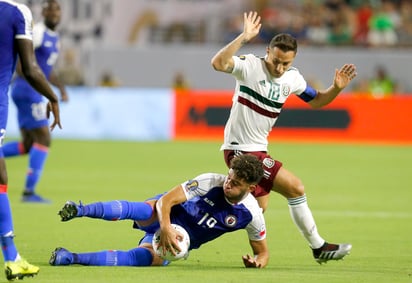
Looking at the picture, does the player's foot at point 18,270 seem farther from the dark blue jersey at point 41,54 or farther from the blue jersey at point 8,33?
the dark blue jersey at point 41,54

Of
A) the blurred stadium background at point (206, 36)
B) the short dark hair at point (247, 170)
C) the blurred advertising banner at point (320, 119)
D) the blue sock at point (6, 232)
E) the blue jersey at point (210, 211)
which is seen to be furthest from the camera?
the blurred stadium background at point (206, 36)

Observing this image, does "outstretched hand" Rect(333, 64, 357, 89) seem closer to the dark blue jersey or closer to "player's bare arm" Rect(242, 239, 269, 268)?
"player's bare arm" Rect(242, 239, 269, 268)

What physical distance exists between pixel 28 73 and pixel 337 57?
68.0ft

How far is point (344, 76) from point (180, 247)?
98.0 inches

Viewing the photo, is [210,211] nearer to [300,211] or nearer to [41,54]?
[300,211]

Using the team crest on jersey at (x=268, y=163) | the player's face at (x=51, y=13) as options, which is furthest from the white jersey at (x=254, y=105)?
the player's face at (x=51, y=13)

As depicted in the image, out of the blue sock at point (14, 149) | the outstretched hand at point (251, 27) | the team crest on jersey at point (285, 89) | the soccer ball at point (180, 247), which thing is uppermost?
the outstretched hand at point (251, 27)

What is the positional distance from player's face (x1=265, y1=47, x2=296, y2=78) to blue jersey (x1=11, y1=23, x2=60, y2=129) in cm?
502

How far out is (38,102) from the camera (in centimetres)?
1330

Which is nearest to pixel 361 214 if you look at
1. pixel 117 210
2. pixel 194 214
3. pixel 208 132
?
pixel 194 214

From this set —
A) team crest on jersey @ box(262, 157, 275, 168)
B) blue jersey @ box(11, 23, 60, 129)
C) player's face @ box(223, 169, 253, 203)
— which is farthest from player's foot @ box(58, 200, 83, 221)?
blue jersey @ box(11, 23, 60, 129)

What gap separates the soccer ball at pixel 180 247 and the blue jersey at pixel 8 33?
1.50 m

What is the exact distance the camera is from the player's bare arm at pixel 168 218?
7.85m

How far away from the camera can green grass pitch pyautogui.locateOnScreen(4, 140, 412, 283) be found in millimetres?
8023
